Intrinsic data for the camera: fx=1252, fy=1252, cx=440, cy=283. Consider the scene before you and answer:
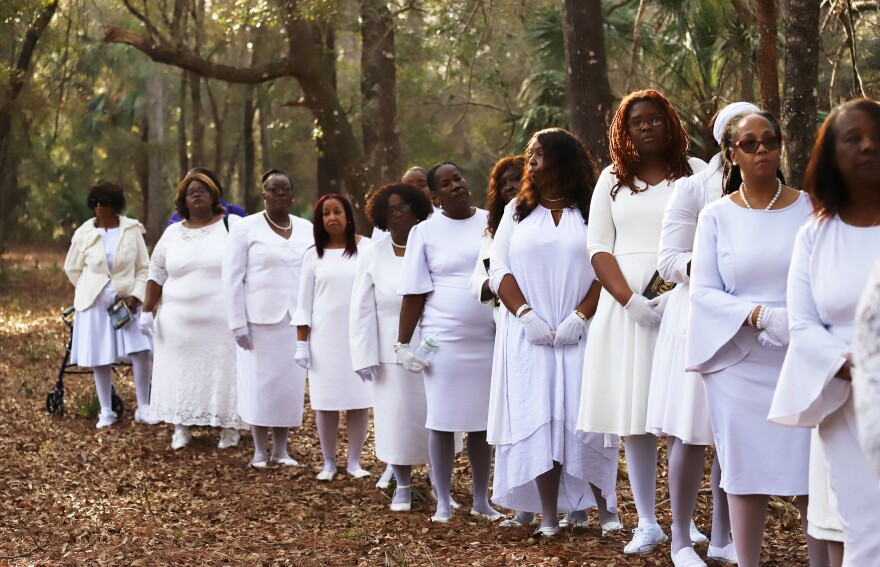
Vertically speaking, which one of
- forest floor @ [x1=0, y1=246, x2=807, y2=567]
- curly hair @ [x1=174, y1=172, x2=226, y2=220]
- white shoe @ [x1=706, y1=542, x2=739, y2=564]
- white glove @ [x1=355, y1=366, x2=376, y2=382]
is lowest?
forest floor @ [x1=0, y1=246, x2=807, y2=567]

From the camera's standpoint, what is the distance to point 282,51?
26.8 m

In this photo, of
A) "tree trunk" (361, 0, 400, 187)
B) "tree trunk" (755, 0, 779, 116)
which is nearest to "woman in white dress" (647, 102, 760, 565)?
"tree trunk" (755, 0, 779, 116)

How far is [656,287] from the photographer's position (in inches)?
243

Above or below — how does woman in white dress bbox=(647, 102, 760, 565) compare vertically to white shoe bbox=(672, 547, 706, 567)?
above

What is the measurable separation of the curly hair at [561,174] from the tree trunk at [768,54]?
197 centimetres

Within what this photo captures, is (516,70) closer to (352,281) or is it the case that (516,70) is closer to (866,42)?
(866,42)

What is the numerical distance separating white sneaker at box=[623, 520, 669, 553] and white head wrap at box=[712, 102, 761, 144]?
1.98 metres

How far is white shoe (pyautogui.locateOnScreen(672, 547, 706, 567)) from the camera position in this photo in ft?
18.9

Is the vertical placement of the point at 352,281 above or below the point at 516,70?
below

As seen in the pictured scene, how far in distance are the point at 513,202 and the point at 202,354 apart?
4745 millimetres

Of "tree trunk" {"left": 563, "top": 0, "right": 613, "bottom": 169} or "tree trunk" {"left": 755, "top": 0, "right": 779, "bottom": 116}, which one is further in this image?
"tree trunk" {"left": 563, "top": 0, "right": 613, "bottom": 169}

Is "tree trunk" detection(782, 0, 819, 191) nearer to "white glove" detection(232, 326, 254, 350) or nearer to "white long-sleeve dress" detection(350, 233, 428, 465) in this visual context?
"white long-sleeve dress" detection(350, 233, 428, 465)

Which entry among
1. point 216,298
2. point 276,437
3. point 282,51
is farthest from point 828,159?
point 282,51

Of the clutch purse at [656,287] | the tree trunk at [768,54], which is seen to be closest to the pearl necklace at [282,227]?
the tree trunk at [768,54]
